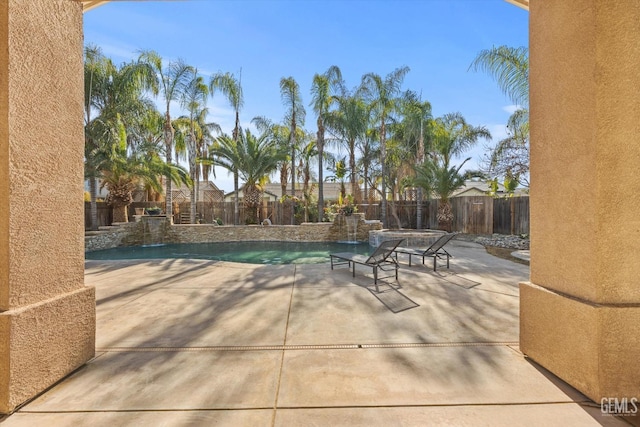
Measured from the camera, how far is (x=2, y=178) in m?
1.99

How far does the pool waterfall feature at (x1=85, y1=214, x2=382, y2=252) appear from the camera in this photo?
53.2ft

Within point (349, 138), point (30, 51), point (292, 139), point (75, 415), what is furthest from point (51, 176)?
point (292, 139)

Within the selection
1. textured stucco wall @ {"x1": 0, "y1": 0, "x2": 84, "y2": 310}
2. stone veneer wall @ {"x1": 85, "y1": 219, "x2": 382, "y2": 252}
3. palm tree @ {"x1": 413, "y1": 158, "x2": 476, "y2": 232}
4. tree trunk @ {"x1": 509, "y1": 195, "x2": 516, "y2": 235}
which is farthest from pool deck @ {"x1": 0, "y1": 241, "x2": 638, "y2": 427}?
tree trunk @ {"x1": 509, "y1": 195, "x2": 516, "y2": 235}

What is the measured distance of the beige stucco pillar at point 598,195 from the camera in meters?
2.09

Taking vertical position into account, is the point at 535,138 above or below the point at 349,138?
below

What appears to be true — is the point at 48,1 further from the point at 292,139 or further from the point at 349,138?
the point at 292,139

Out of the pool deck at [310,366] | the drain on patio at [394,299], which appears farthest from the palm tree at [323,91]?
the pool deck at [310,366]

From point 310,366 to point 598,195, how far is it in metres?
2.76

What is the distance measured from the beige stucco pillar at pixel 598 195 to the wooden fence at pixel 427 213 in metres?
15.0

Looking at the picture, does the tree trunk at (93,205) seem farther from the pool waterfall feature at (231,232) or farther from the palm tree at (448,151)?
the palm tree at (448,151)

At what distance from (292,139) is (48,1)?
20.9m

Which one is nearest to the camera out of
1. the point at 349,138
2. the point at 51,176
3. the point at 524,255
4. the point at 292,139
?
the point at 51,176

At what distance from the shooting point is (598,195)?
2.09 meters

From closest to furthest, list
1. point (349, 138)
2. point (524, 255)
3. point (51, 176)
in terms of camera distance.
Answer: point (51, 176) → point (524, 255) → point (349, 138)
